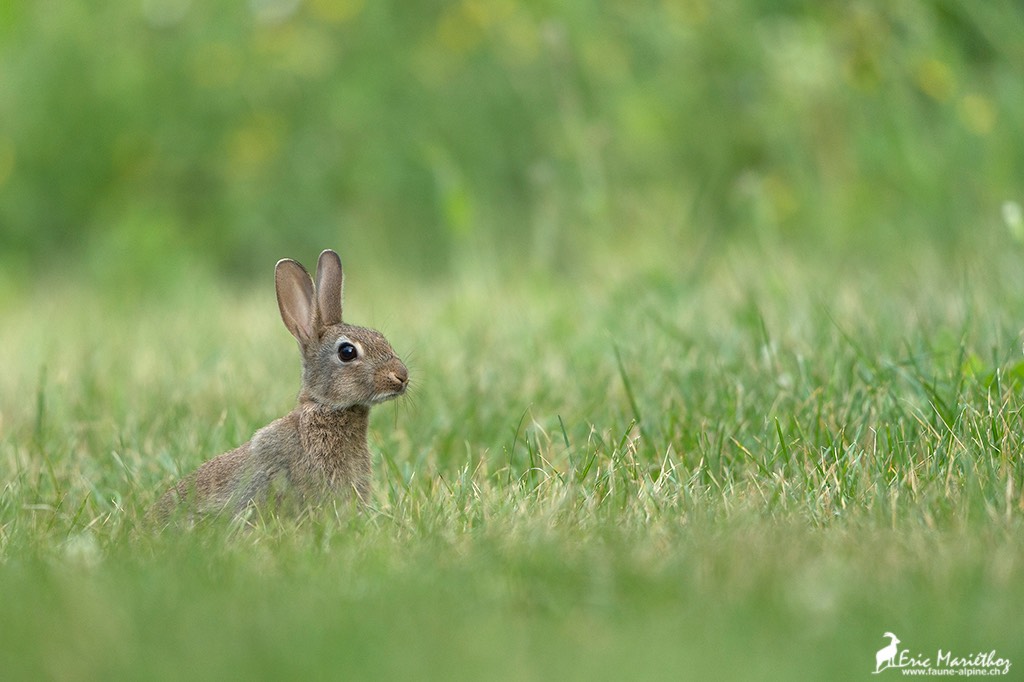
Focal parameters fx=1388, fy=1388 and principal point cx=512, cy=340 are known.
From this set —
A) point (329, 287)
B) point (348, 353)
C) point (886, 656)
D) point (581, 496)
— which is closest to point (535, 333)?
point (329, 287)

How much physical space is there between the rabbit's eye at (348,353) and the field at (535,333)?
31 cm

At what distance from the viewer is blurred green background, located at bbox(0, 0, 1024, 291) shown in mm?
6871

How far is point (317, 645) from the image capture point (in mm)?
2334

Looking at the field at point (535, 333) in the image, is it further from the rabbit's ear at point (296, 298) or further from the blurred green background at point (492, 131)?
the rabbit's ear at point (296, 298)

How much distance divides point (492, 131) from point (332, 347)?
16.4 feet

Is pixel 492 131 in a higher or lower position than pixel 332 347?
higher

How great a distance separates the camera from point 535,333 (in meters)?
5.57

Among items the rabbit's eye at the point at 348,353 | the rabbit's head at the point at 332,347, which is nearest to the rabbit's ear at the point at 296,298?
the rabbit's head at the point at 332,347

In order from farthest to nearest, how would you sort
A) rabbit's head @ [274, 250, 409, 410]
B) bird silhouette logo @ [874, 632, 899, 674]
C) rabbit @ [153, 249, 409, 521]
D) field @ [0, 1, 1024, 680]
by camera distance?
rabbit's head @ [274, 250, 409, 410] < rabbit @ [153, 249, 409, 521] < field @ [0, 1, 1024, 680] < bird silhouette logo @ [874, 632, 899, 674]

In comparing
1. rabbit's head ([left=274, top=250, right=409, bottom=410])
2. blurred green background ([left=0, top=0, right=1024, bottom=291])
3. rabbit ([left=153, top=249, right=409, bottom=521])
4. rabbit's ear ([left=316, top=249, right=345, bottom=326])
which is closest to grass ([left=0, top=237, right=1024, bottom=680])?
rabbit ([left=153, top=249, right=409, bottom=521])

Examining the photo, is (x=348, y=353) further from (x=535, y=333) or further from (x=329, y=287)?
(x=535, y=333)

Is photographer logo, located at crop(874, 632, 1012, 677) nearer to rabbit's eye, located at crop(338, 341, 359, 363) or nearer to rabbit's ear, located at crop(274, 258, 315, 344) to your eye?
rabbit's eye, located at crop(338, 341, 359, 363)

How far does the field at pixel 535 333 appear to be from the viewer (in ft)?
8.16

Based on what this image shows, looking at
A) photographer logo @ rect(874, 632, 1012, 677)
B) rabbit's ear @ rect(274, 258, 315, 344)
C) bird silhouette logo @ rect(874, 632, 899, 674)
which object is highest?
Result: rabbit's ear @ rect(274, 258, 315, 344)
